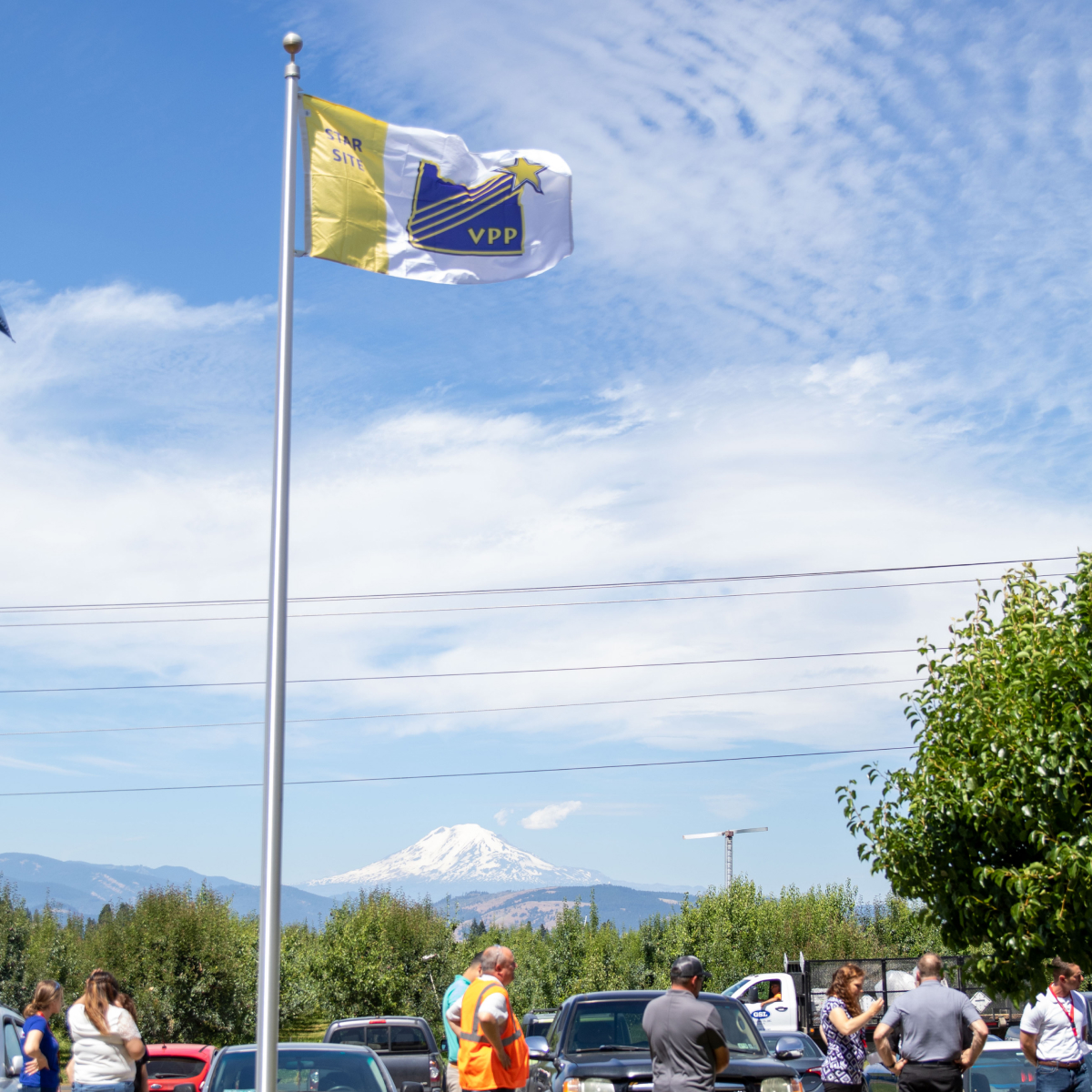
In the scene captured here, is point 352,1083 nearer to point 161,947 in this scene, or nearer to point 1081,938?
point 1081,938

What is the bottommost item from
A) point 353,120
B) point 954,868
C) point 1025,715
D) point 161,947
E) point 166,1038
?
point 166,1038

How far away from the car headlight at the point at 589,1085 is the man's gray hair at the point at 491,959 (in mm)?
1503

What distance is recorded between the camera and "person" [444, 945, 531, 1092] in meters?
8.31

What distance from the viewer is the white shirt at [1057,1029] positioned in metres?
10.6

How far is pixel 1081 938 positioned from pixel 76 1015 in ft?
28.6

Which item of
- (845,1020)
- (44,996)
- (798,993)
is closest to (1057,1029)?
(845,1020)

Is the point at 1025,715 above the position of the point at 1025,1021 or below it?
above

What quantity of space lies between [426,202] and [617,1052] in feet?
24.5

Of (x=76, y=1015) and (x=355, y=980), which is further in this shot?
(x=355, y=980)

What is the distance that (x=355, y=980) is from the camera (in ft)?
174

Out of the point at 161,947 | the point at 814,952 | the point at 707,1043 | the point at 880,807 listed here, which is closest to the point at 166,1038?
the point at 161,947

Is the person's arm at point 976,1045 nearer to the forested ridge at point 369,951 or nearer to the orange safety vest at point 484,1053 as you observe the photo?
the orange safety vest at point 484,1053

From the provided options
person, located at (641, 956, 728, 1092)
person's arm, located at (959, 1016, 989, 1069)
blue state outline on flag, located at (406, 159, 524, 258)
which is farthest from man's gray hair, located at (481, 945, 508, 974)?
blue state outline on flag, located at (406, 159, 524, 258)

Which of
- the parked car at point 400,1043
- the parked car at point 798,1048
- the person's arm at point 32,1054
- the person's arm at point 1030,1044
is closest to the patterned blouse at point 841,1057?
the person's arm at point 1030,1044
